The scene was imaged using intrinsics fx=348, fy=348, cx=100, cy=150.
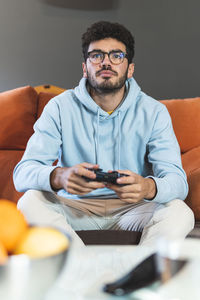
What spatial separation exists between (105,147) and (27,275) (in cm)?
114

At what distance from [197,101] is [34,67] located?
142 centimetres

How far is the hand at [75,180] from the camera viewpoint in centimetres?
114

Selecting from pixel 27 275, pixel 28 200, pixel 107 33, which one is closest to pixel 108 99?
pixel 107 33

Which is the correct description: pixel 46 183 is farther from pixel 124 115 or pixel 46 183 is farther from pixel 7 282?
pixel 7 282

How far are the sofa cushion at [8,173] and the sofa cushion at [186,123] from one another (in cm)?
86

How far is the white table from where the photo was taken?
0.46 metres

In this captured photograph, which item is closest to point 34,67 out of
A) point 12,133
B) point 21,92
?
point 21,92

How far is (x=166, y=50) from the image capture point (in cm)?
270

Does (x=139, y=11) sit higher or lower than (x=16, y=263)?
higher

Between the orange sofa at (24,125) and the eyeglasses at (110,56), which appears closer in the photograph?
the eyeglasses at (110,56)

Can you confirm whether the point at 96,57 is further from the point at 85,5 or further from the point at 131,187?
the point at 85,5

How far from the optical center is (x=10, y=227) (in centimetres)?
49

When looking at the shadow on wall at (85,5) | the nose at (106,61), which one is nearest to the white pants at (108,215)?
the nose at (106,61)

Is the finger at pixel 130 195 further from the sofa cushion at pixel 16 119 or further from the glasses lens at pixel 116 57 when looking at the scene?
the sofa cushion at pixel 16 119
